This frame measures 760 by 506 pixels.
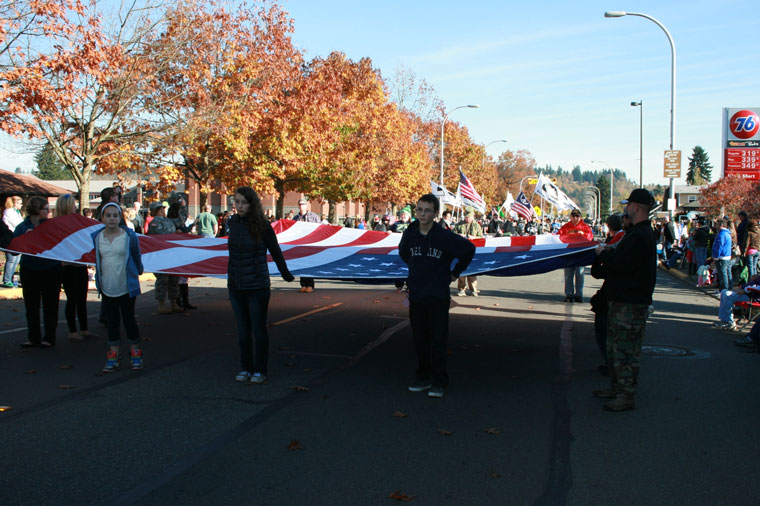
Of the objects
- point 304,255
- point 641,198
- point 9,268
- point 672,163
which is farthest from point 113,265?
point 672,163

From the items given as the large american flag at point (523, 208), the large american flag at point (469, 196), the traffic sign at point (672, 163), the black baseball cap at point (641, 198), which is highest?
the traffic sign at point (672, 163)

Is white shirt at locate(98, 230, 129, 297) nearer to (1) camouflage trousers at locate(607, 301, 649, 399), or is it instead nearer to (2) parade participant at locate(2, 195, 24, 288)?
(1) camouflage trousers at locate(607, 301, 649, 399)

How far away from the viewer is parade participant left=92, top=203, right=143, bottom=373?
6770 millimetres

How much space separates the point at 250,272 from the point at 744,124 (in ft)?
107

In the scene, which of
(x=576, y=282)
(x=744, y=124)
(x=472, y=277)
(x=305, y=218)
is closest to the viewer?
(x=576, y=282)

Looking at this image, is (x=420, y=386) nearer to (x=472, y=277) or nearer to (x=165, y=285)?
(x=165, y=285)

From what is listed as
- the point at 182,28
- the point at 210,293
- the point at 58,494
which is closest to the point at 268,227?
the point at 58,494

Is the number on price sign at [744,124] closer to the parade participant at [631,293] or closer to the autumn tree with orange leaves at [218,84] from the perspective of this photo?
the autumn tree with orange leaves at [218,84]

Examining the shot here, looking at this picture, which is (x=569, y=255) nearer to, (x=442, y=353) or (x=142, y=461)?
(x=442, y=353)

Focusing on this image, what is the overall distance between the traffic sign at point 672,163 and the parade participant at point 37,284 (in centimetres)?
2232

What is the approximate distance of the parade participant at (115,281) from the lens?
6770mm

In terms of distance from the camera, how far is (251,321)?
646 centimetres

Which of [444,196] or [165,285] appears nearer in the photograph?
[165,285]

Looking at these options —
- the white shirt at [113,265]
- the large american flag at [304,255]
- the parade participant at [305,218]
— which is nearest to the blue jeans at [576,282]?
the large american flag at [304,255]
